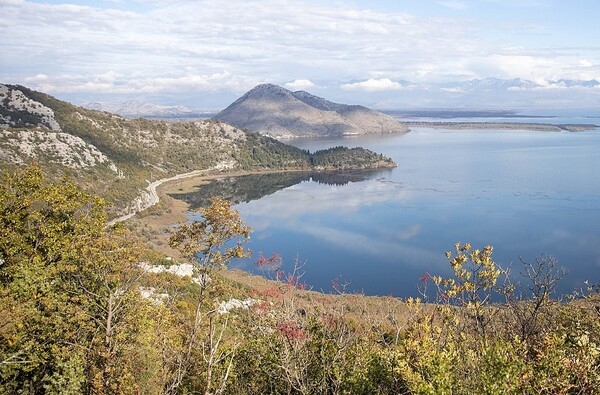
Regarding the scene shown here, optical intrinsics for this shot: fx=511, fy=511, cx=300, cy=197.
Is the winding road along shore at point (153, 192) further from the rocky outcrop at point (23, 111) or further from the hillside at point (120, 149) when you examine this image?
the rocky outcrop at point (23, 111)

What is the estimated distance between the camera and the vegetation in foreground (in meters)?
9.82

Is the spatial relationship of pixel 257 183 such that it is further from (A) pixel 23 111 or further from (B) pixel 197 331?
(B) pixel 197 331

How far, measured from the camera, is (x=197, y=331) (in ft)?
41.9

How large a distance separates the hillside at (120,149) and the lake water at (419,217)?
13.7 m

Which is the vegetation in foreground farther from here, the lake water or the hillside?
the lake water

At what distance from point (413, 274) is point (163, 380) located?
37.7 metres

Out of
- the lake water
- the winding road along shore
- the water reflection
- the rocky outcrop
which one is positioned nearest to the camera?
the lake water

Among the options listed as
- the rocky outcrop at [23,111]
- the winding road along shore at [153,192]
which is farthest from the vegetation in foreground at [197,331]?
the rocky outcrop at [23,111]

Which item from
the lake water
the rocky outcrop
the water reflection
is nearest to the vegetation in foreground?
the lake water

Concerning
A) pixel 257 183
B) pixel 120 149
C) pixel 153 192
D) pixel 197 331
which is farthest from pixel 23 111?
pixel 197 331

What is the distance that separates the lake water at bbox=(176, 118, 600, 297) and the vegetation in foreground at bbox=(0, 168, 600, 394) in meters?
26.2

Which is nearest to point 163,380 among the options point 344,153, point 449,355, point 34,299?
point 34,299

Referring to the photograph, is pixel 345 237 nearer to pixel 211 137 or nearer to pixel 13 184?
pixel 13 184

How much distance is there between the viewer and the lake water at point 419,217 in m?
49.6
